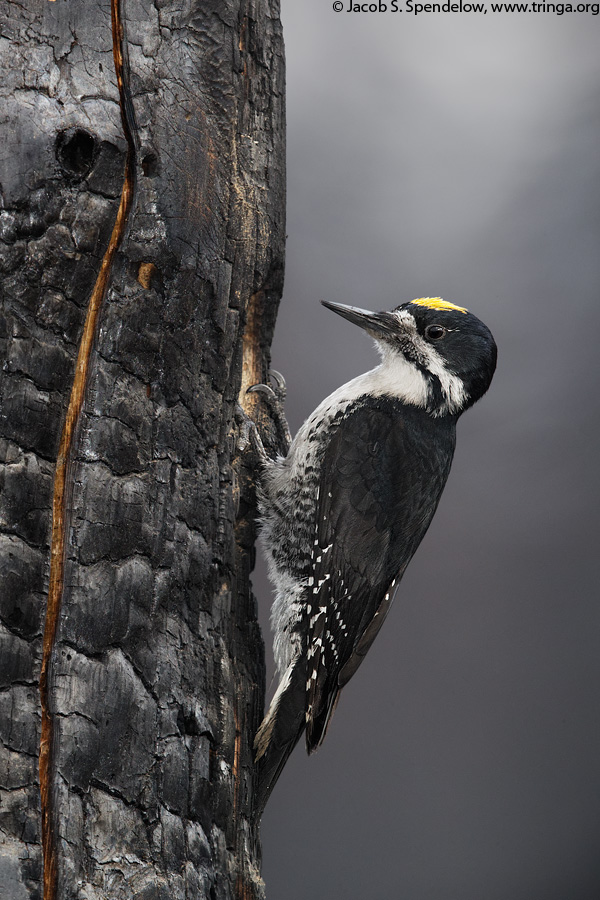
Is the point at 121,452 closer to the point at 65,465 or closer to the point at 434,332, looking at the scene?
the point at 65,465

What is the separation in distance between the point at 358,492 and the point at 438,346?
0.43 m

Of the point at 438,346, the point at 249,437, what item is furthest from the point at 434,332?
the point at 249,437

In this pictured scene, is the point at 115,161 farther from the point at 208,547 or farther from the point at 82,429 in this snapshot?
the point at 208,547

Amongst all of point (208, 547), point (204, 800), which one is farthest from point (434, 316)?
point (204, 800)

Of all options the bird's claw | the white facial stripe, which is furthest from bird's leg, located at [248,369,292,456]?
the white facial stripe

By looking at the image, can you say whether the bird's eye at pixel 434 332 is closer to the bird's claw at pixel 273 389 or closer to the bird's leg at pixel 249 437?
the bird's claw at pixel 273 389

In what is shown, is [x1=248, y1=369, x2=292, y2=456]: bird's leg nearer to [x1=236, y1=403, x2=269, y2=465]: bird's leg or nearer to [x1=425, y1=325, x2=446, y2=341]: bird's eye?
[x1=236, y1=403, x2=269, y2=465]: bird's leg

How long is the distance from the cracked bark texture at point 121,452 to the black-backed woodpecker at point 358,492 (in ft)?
1.19

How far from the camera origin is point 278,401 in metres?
1.84

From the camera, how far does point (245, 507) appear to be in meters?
1.60

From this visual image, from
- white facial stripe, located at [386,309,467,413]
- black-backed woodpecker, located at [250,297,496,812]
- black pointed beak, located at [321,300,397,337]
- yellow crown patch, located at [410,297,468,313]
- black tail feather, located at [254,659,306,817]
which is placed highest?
yellow crown patch, located at [410,297,468,313]

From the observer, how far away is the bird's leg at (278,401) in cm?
173

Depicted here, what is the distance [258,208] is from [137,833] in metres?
1.07

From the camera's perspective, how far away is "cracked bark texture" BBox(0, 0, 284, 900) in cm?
110
